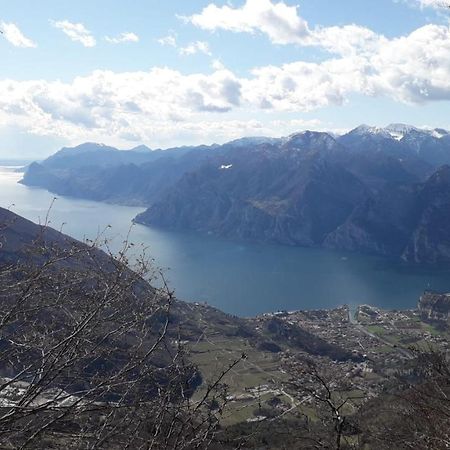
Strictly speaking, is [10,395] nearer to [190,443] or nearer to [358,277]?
[190,443]

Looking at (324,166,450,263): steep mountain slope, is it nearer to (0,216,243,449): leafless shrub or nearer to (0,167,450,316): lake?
(0,167,450,316): lake

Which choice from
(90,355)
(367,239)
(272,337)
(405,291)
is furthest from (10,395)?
(367,239)

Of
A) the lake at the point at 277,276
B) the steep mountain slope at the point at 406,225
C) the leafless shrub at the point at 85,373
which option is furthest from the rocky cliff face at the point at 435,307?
the leafless shrub at the point at 85,373

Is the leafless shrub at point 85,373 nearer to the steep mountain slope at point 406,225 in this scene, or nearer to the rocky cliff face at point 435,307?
the rocky cliff face at point 435,307

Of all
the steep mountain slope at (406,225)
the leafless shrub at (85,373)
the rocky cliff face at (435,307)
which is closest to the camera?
the leafless shrub at (85,373)

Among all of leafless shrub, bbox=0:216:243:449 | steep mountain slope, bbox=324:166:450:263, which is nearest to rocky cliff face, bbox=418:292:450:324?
steep mountain slope, bbox=324:166:450:263

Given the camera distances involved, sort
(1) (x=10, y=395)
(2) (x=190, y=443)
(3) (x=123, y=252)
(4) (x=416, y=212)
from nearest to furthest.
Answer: (2) (x=190, y=443) < (1) (x=10, y=395) < (3) (x=123, y=252) < (4) (x=416, y=212)
